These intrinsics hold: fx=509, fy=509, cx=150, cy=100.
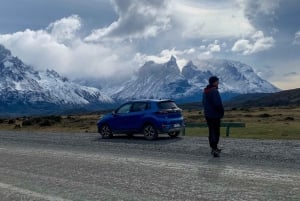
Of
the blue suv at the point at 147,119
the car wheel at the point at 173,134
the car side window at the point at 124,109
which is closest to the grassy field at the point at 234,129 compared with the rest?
the car wheel at the point at 173,134

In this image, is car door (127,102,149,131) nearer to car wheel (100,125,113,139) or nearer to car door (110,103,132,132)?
car door (110,103,132,132)

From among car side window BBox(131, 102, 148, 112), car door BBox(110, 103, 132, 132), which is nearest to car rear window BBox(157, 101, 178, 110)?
car side window BBox(131, 102, 148, 112)

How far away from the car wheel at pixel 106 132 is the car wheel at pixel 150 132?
2.82 m

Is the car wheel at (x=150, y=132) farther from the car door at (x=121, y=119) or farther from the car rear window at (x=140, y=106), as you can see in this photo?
the car door at (x=121, y=119)

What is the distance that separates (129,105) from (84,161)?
11.1m

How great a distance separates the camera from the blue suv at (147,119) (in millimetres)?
24469

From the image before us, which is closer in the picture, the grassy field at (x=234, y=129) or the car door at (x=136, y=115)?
the car door at (x=136, y=115)

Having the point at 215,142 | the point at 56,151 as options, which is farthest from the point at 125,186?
the point at 56,151

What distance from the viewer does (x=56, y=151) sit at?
64.2ft

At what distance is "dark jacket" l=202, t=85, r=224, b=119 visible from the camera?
16.2 m

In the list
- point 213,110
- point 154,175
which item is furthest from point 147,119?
point 154,175

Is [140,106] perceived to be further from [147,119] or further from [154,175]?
[154,175]

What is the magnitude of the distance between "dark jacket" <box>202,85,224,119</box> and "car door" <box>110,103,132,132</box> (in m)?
10.2

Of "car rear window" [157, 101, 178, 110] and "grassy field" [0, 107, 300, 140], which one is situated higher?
"car rear window" [157, 101, 178, 110]
